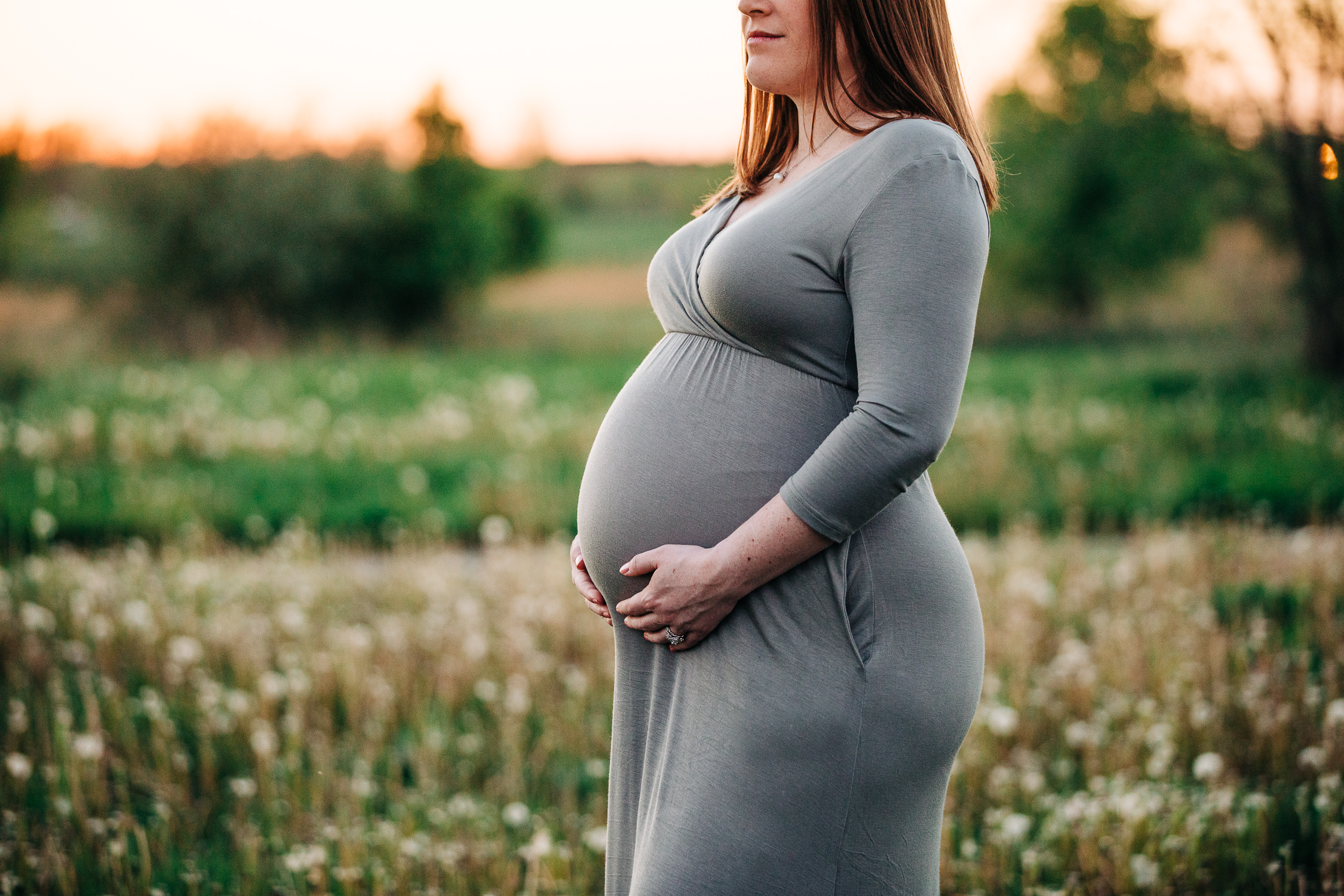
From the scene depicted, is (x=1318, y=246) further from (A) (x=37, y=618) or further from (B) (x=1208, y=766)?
(A) (x=37, y=618)

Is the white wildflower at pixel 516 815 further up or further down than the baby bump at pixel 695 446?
further down

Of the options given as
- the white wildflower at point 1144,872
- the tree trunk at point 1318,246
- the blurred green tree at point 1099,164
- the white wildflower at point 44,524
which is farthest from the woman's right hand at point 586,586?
the blurred green tree at point 1099,164

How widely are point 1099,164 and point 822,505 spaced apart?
2415 cm

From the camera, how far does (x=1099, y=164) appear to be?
2250cm

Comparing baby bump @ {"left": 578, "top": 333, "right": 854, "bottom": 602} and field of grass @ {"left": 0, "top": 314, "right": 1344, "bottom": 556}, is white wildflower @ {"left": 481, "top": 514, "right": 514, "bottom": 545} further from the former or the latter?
baby bump @ {"left": 578, "top": 333, "right": 854, "bottom": 602}

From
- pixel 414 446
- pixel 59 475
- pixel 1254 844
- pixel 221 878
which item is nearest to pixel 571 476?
pixel 414 446

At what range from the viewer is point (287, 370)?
47.3 feet

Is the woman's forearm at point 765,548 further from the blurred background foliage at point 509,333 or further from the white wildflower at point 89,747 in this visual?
the white wildflower at point 89,747

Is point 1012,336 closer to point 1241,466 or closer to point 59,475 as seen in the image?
point 1241,466

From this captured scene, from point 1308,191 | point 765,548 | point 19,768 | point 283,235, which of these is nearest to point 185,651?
point 19,768

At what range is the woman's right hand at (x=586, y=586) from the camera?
187cm

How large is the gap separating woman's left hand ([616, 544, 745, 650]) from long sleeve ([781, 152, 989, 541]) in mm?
180

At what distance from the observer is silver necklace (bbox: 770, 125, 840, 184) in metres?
1.65

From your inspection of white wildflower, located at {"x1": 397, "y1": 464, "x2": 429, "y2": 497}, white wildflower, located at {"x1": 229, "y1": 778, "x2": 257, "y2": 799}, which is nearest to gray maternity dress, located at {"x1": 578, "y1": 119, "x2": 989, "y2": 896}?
white wildflower, located at {"x1": 229, "y1": 778, "x2": 257, "y2": 799}
